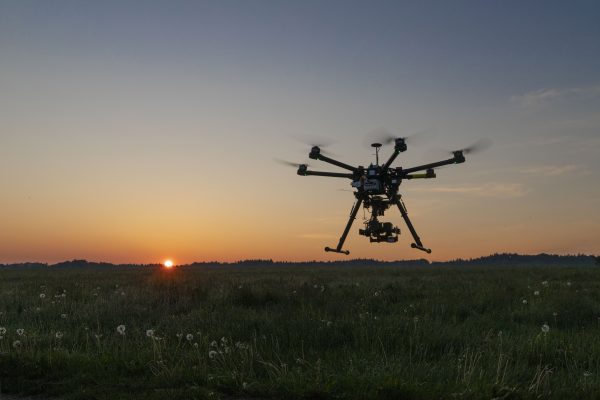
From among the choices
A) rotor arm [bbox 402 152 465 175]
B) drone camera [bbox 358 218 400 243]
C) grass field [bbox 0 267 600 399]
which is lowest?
grass field [bbox 0 267 600 399]

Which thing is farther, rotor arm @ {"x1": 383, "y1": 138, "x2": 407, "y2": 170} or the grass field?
rotor arm @ {"x1": 383, "y1": 138, "x2": 407, "y2": 170}

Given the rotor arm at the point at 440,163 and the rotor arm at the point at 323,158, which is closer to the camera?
the rotor arm at the point at 440,163

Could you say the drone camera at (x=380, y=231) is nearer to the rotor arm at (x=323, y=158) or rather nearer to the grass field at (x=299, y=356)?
the rotor arm at (x=323, y=158)

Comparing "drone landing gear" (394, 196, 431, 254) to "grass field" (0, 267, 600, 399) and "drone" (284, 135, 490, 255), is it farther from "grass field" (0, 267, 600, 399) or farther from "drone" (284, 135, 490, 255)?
"grass field" (0, 267, 600, 399)

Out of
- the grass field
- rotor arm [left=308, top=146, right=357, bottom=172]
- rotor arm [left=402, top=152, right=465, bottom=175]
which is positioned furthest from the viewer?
rotor arm [left=308, top=146, right=357, bottom=172]

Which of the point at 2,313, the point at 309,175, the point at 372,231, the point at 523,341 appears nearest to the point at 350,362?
the point at 523,341

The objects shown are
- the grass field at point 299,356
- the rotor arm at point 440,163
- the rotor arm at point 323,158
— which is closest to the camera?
the grass field at point 299,356

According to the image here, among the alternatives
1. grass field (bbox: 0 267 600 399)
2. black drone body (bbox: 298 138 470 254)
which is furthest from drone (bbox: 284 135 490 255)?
grass field (bbox: 0 267 600 399)

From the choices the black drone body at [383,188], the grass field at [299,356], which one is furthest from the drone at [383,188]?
the grass field at [299,356]

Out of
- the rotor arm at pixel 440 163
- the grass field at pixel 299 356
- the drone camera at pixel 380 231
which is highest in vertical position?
the rotor arm at pixel 440 163

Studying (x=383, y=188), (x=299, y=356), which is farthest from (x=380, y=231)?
(x=299, y=356)

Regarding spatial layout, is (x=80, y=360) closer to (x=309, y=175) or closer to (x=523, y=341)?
(x=523, y=341)
